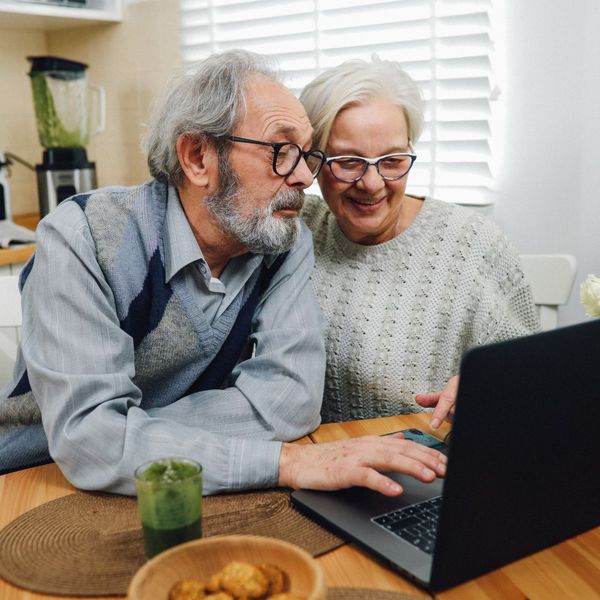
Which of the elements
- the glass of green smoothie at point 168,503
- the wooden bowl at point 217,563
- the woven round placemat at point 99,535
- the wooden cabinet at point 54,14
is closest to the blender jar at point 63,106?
the wooden cabinet at point 54,14

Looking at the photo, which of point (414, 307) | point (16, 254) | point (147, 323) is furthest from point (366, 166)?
point (16, 254)

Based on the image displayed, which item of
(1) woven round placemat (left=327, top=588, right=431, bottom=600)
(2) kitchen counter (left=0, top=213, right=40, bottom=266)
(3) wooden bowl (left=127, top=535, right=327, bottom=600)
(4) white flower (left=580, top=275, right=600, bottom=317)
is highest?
(4) white flower (left=580, top=275, right=600, bottom=317)

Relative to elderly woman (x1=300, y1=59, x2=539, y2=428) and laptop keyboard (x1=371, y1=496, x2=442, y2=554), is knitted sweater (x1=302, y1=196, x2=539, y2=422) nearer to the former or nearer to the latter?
elderly woman (x1=300, y1=59, x2=539, y2=428)

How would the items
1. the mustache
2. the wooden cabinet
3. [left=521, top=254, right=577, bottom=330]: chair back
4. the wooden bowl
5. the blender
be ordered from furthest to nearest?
the blender → the wooden cabinet → [left=521, top=254, right=577, bottom=330]: chair back → the mustache → the wooden bowl

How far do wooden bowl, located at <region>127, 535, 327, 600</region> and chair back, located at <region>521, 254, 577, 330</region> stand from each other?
1.17 m

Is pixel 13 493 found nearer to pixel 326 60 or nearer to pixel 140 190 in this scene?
pixel 140 190

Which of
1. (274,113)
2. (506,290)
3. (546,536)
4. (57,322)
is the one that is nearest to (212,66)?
(274,113)

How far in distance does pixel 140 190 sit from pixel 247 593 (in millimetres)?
825

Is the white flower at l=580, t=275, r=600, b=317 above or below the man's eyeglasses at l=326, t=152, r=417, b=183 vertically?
below

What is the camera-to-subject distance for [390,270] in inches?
59.5

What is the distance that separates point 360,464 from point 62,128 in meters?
2.10

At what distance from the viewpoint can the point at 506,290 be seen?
4.94 ft

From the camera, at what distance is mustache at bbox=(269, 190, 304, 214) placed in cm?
126

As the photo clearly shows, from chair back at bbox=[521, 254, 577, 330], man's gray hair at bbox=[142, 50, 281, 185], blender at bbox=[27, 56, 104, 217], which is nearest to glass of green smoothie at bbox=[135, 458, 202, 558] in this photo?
man's gray hair at bbox=[142, 50, 281, 185]
